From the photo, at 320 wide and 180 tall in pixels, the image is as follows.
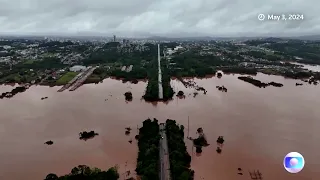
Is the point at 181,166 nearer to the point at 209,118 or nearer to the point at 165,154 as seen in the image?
the point at 165,154

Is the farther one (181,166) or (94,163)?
(94,163)

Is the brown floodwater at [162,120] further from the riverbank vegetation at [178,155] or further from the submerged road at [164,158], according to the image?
the submerged road at [164,158]

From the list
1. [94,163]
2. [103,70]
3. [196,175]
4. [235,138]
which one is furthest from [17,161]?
[103,70]

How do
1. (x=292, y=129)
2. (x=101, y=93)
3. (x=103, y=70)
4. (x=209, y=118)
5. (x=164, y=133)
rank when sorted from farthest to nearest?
(x=103, y=70) → (x=101, y=93) → (x=209, y=118) → (x=292, y=129) → (x=164, y=133)

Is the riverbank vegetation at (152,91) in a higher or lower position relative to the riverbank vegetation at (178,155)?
higher

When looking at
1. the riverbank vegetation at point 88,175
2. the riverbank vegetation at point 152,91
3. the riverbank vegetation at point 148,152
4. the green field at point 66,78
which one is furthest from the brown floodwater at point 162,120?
the green field at point 66,78
